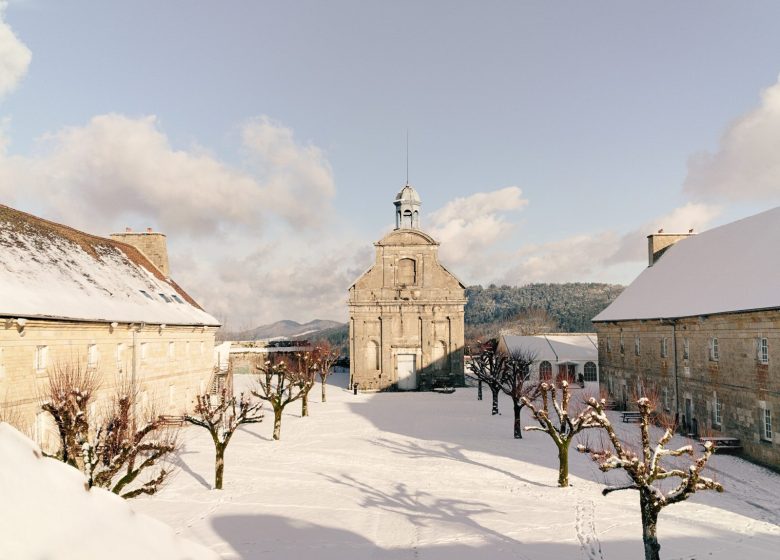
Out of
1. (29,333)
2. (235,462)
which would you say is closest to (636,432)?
(235,462)

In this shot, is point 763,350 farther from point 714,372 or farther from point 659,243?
point 659,243

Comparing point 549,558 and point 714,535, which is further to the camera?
point 714,535

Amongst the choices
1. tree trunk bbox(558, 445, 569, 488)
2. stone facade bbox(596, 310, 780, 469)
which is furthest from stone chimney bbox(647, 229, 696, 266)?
tree trunk bbox(558, 445, 569, 488)

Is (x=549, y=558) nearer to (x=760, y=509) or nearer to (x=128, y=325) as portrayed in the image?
(x=760, y=509)

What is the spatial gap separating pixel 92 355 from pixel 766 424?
29776 millimetres

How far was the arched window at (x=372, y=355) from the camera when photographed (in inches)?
1976

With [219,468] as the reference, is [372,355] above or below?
above

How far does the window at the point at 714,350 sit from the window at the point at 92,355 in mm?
29771

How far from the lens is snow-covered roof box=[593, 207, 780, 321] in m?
24.6

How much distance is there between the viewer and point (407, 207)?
171 ft

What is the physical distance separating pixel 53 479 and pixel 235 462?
72.1ft

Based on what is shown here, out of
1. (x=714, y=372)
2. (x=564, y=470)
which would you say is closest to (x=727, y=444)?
(x=714, y=372)

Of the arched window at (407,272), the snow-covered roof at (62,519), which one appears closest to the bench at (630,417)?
the arched window at (407,272)

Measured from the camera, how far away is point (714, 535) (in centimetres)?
1448
